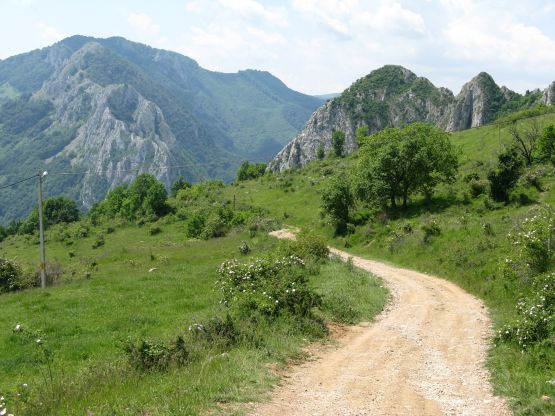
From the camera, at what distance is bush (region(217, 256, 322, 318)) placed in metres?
15.7

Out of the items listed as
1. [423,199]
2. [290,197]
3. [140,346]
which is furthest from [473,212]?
[290,197]

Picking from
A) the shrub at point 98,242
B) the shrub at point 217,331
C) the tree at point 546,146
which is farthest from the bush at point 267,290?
the shrub at point 98,242

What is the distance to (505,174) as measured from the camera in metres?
38.6

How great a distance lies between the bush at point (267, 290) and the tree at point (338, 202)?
3094 cm

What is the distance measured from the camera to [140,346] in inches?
471

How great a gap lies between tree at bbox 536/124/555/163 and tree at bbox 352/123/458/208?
7848 millimetres

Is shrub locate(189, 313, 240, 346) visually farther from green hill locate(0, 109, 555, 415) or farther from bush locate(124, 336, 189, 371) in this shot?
bush locate(124, 336, 189, 371)

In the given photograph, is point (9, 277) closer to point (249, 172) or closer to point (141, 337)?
point (141, 337)

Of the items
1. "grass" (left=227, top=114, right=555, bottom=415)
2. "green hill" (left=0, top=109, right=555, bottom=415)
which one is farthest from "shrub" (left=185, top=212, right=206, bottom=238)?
"grass" (left=227, top=114, right=555, bottom=415)

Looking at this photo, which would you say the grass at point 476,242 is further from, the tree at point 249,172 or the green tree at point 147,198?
the tree at point 249,172

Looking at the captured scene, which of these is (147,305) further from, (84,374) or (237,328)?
(84,374)

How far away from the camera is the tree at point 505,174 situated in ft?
126

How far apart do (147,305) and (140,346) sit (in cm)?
1163

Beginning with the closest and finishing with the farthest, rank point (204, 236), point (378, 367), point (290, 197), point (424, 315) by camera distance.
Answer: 1. point (378, 367)
2. point (424, 315)
3. point (204, 236)
4. point (290, 197)
